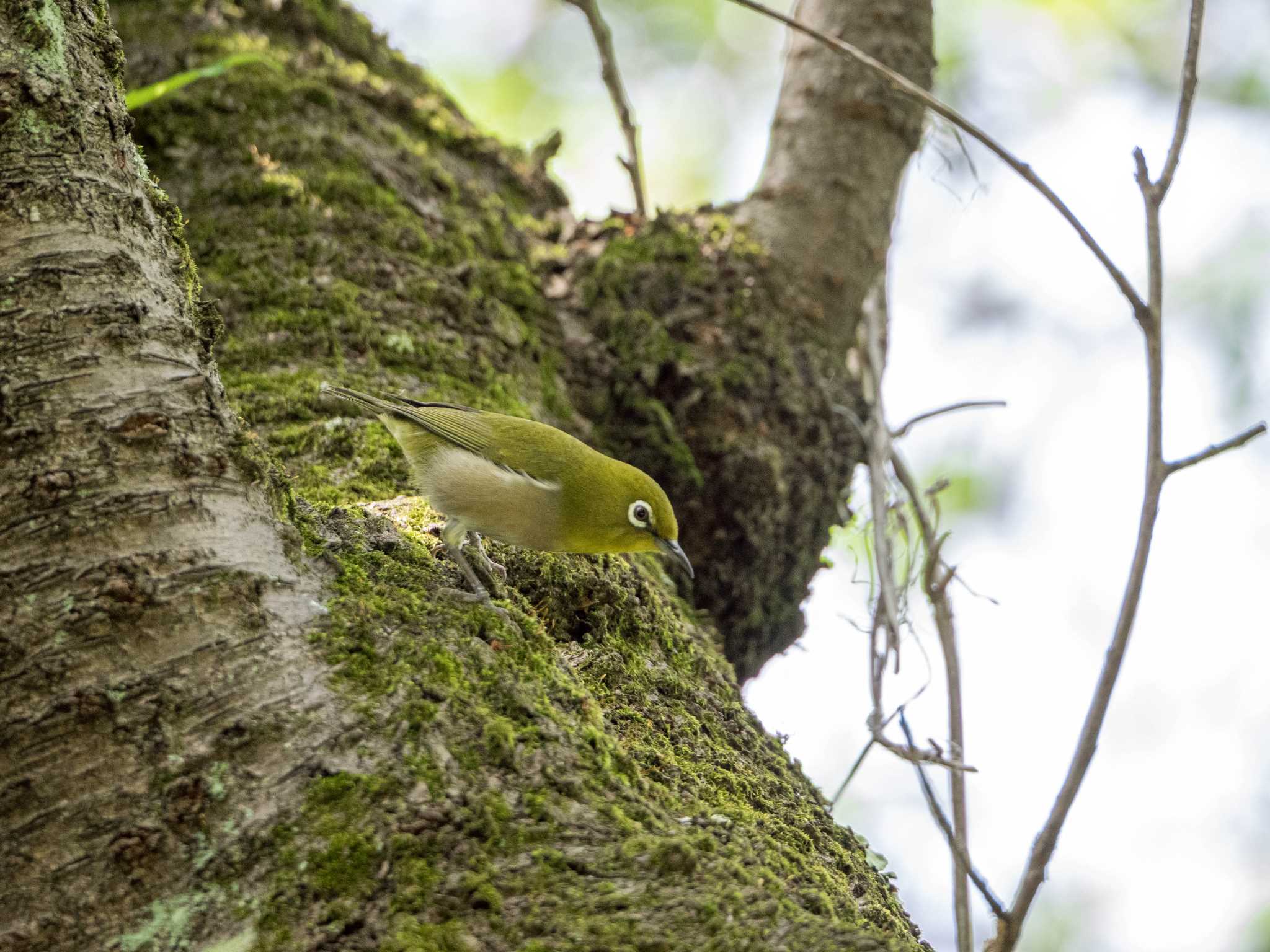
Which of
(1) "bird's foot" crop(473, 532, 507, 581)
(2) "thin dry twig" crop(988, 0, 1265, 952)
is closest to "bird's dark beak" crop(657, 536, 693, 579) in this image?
(1) "bird's foot" crop(473, 532, 507, 581)

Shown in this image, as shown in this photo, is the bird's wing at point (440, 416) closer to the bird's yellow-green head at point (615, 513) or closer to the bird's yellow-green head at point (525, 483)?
the bird's yellow-green head at point (525, 483)

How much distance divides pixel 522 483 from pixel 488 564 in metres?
0.44

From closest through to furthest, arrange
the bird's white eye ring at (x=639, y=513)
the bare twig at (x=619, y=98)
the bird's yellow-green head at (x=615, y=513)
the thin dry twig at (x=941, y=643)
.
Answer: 1. the thin dry twig at (x=941, y=643)
2. the bird's yellow-green head at (x=615, y=513)
3. the bird's white eye ring at (x=639, y=513)
4. the bare twig at (x=619, y=98)

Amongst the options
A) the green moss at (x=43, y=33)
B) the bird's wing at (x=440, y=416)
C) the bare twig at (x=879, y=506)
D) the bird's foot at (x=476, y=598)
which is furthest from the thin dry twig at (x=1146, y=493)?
the green moss at (x=43, y=33)

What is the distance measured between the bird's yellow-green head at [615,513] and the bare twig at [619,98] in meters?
2.04

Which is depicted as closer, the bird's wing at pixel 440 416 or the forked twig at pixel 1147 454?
the forked twig at pixel 1147 454

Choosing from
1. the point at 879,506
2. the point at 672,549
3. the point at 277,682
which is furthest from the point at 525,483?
the point at 277,682

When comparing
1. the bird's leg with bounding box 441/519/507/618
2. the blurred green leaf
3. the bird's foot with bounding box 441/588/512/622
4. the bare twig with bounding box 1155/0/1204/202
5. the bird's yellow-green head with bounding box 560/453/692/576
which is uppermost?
the bare twig with bounding box 1155/0/1204/202

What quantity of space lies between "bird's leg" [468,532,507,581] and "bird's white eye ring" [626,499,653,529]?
0.54m

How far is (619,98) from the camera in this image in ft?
18.3

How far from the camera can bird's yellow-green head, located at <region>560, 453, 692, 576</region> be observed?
370 centimetres

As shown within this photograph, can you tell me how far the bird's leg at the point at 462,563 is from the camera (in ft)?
9.17

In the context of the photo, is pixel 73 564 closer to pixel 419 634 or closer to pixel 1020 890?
pixel 419 634

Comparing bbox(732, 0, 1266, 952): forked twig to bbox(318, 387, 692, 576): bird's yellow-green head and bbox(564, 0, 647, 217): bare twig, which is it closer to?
bbox(318, 387, 692, 576): bird's yellow-green head
